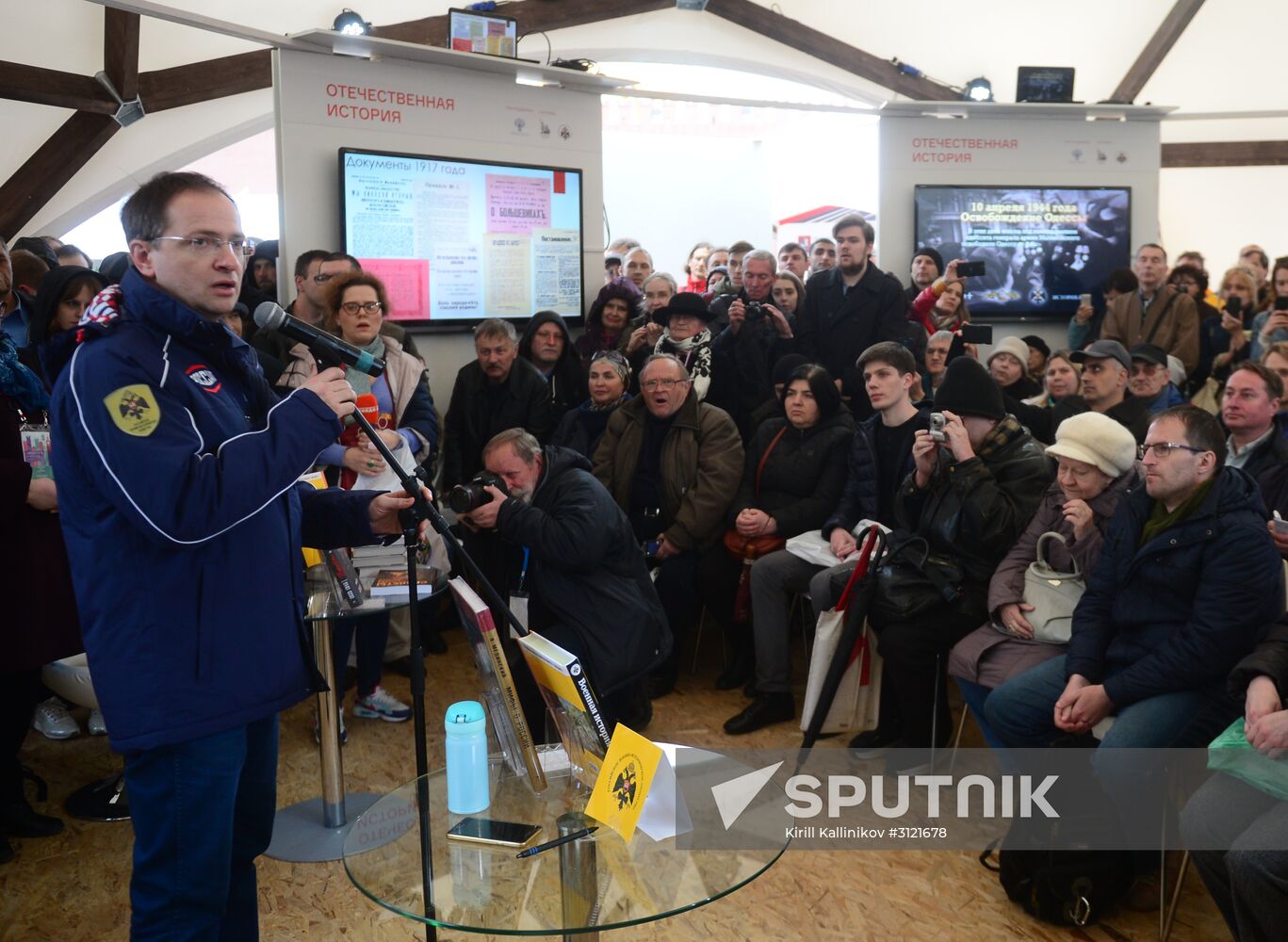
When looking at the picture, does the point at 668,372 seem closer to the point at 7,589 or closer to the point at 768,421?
the point at 768,421

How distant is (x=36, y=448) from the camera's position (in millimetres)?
2668

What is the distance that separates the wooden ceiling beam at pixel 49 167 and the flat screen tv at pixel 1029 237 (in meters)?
4.94

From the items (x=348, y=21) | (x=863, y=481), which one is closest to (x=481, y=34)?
(x=348, y=21)

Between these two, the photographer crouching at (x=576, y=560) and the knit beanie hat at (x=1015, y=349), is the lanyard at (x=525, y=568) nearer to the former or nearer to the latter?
the photographer crouching at (x=576, y=560)

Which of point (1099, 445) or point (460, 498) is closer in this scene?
point (460, 498)

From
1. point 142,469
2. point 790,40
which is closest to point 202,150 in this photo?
point 790,40

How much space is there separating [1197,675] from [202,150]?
21.6 ft

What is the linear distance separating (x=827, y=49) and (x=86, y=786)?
6829mm

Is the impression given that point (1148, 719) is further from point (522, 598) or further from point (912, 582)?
point (522, 598)

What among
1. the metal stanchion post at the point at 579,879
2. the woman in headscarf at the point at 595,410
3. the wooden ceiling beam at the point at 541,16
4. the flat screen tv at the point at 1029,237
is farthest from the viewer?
the wooden ceiling beam at the point at 541,16

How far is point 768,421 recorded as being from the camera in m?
4.17

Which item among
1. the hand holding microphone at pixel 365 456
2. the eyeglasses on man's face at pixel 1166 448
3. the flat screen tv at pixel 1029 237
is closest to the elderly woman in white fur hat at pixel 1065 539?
the eyeglasses on man's face at pixel 1166 448

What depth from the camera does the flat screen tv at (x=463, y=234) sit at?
474 cm

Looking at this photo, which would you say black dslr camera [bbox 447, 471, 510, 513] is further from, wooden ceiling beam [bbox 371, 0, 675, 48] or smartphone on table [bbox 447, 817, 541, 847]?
wooden ceiling beam [bbox 371, 0, 675, 48]
